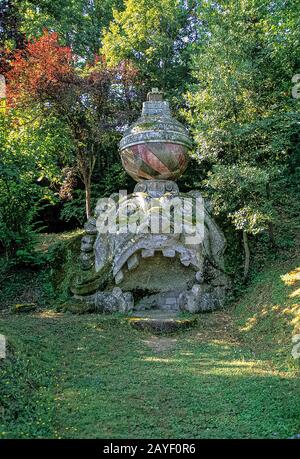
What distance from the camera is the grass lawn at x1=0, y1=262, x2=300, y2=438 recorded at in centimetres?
357

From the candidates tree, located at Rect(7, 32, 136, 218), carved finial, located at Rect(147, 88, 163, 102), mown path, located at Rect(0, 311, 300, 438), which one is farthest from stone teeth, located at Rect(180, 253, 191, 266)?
tree, located at Rect(7, 32, 136, 218)

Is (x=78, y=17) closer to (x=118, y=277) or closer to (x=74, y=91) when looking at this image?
(x=74, y=91)

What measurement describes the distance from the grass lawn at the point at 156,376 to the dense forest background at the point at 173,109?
1.96 m

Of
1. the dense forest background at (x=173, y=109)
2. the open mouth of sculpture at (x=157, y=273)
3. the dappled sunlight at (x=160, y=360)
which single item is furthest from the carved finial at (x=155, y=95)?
the dappled sunlight at (x=160, y=360)

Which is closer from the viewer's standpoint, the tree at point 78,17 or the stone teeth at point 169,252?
the stone teeth at point 169,252

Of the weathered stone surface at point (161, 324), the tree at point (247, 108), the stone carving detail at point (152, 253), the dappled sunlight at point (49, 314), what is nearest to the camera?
the weathered stone surface at point (161, 324)

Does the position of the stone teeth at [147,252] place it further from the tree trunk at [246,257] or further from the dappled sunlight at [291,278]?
the dappled sunlight at [291,278]

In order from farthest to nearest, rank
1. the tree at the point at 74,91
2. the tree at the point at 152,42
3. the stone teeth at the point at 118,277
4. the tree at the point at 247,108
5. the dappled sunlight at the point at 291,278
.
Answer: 1. the tree at the point at 152,42
2. the tree at the point at 74,91
3. the tree at the point at 247,108
4. the stone teeth at the point at 118,277
5. the dappled sunlight at the point at 291,278

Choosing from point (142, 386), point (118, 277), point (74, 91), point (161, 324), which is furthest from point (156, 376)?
point (74, 91)

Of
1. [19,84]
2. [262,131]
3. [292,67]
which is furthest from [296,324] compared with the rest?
[19,84]

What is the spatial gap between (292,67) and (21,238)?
7013mm

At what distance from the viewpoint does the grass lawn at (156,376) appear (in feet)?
11.7

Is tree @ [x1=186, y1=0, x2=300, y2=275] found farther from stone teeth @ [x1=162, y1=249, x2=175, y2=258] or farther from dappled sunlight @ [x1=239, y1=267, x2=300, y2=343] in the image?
stone teeth @ [x1=162, y1=249, x2=175, y2=258]

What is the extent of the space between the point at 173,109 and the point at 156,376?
10400 mm
